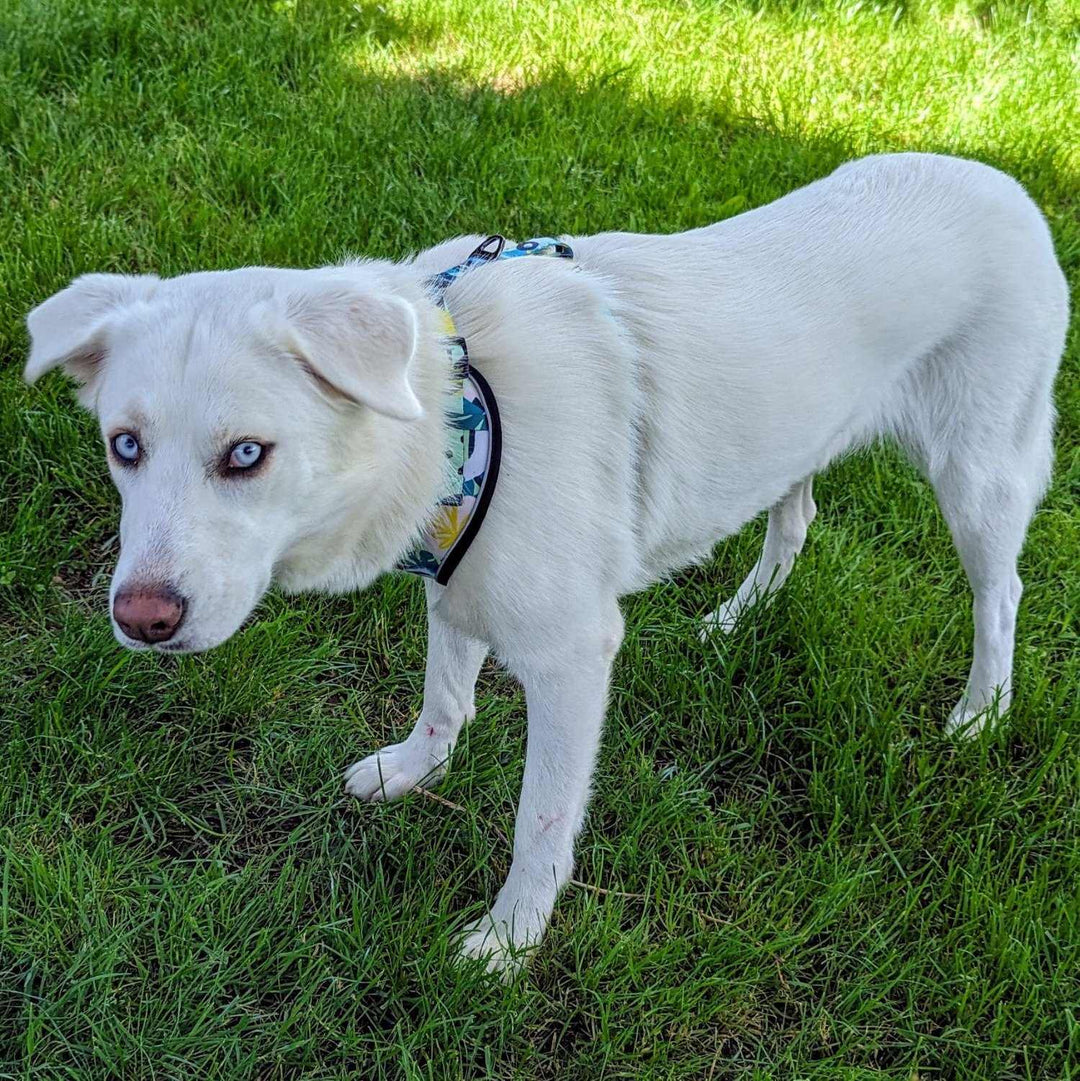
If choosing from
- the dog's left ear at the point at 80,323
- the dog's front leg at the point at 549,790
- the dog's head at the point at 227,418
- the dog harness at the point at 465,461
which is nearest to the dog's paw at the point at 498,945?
the dog's front leg at the point at 549,790

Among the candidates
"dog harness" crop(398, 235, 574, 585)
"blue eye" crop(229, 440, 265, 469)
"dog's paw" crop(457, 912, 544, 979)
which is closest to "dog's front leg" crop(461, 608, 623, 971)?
"dog's paw" crop(457, 912, 544, 979)

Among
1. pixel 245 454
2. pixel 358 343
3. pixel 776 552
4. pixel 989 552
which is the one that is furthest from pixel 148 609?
pixel 989 552

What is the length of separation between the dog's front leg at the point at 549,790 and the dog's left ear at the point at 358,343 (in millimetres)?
663

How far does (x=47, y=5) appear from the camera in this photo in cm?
509

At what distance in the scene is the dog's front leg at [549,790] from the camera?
2.22 metres

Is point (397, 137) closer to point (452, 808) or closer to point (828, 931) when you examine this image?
point (452, 808)

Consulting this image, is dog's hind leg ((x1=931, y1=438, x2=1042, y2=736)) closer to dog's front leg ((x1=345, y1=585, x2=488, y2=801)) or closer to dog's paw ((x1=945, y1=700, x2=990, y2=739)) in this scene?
dog's paw ((x1=945, y1=700, x2=990, y2=739))

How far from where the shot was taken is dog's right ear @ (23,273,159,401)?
1.96 m

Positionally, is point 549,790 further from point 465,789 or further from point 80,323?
point 80,323

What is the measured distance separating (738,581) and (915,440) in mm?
826

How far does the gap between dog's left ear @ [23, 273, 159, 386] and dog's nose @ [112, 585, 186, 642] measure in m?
0.50

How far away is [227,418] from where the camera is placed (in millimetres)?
1805

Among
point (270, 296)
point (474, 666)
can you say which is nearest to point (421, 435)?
point (270, 296)

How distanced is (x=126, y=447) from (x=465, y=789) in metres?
1.28
